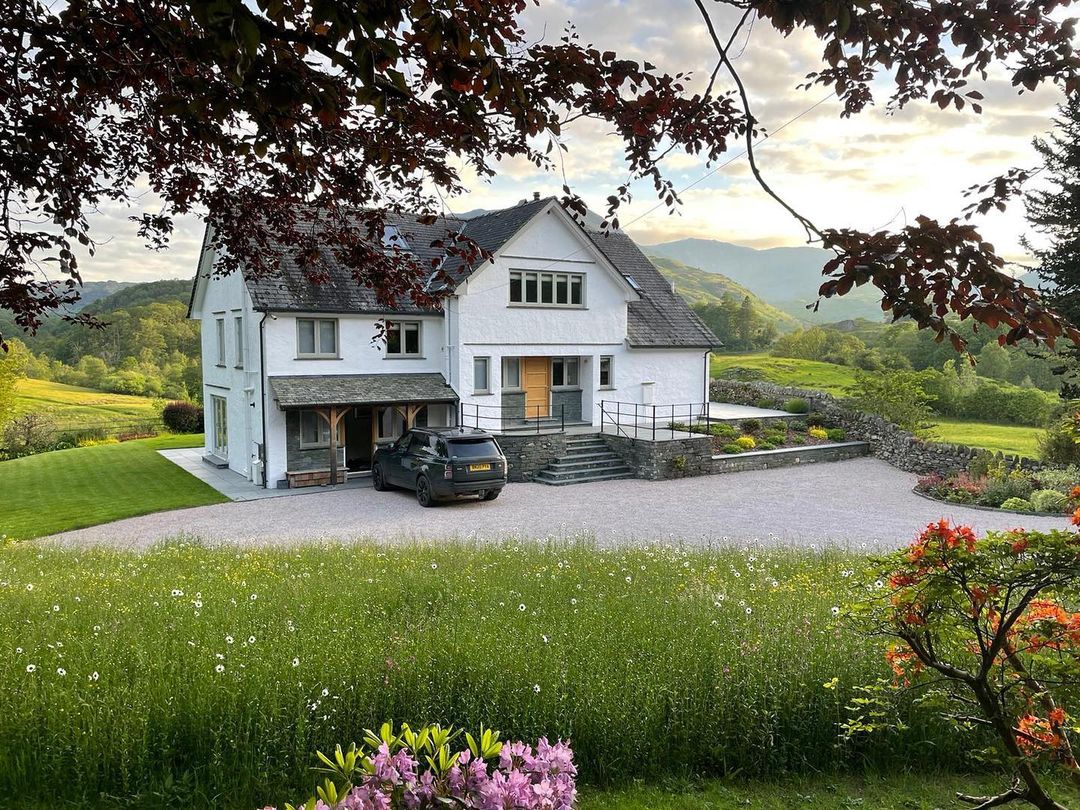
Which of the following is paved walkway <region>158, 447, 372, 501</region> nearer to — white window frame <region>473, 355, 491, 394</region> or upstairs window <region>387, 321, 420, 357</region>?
upstairs window <region>387, 321, 420, 357</region>

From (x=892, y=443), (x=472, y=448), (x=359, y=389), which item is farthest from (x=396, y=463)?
(x=892, y=443)

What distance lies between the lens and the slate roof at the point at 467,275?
2058 cm

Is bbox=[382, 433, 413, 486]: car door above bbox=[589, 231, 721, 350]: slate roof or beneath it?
beneath

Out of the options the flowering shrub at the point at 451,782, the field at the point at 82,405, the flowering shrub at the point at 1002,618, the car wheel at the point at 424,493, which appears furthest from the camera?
the field at the point at 82,405

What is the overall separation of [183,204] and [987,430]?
123 feet

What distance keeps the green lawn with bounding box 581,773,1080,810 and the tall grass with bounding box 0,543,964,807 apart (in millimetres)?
168

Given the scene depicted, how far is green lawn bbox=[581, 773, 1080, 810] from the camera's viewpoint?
14.1 feet

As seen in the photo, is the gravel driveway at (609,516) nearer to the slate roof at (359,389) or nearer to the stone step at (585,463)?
the stone step at (585,463)

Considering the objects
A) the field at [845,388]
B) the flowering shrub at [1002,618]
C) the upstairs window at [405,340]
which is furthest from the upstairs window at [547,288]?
the flowering shrub at [1002,618]

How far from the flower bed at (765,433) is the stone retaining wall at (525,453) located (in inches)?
215

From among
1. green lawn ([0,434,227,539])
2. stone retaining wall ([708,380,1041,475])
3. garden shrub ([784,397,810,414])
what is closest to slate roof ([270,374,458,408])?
green lawn ([0,434,227,539])

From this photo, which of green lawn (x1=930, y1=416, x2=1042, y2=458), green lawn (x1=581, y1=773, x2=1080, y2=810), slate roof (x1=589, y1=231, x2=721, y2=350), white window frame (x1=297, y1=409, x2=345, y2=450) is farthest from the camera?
green lawn (x1=930, y1=416, x2=1042, y2=458)

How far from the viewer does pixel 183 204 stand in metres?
7.01

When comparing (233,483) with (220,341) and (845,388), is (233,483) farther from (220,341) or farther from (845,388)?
(845,388)
